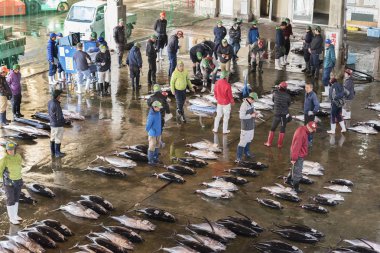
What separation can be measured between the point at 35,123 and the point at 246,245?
9.06m

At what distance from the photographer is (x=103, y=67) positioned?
2405cm

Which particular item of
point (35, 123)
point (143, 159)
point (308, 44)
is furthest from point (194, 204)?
point (308, 44)

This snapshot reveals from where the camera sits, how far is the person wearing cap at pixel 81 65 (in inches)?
924

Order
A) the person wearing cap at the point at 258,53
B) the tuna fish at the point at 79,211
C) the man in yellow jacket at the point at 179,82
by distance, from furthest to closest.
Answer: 1. the person wearing cap at the point at 258,53
2. the man in yellow jacket at the point at 179,82
3. the tuna fish at the point at 79,211

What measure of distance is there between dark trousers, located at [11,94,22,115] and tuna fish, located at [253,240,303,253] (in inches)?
403

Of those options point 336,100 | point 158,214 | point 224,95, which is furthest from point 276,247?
point 336,100

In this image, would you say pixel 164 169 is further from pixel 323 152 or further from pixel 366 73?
pixel 366 73

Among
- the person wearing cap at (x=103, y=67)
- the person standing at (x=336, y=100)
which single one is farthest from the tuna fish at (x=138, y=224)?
the person wearing cap at (x=103, y=67)

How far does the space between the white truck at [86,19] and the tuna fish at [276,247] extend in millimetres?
19157

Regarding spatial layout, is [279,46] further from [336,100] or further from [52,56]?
[52,56]

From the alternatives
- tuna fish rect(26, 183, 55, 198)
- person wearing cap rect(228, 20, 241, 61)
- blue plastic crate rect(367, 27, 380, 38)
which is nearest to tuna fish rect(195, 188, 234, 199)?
tuna fish rect(26, 183, 55, 198)

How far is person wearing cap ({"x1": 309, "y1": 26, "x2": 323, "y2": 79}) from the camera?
2542 centimetres

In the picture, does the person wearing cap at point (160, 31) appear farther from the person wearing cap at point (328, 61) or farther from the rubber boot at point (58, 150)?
the rubber boot at point (58, 150)

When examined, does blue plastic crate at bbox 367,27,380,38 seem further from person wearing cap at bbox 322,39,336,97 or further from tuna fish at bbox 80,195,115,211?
tuna fish at bbox 80,195,115,211
